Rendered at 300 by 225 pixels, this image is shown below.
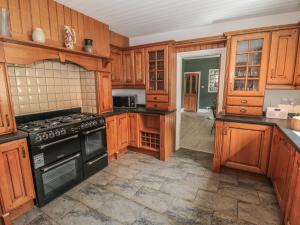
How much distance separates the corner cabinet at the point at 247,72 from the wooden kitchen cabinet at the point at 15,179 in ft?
9.49

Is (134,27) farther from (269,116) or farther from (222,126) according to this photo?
(269,116)

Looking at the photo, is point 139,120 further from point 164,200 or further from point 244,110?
point 244,110

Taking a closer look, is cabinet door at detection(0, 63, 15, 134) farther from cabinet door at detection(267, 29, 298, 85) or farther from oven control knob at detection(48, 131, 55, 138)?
cabinet door at detection(267, 29, 298, 85)

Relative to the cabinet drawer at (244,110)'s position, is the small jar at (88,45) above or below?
above

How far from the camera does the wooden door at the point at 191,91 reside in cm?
829

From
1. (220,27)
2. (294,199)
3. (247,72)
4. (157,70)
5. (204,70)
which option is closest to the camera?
(294,199)

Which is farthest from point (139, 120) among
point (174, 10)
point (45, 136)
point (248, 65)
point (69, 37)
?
point (248, 65)

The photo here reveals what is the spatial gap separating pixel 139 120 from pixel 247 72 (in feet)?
6.75

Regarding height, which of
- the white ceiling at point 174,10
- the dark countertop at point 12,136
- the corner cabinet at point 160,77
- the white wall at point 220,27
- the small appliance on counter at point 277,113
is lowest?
the dark countertop at point 12,136

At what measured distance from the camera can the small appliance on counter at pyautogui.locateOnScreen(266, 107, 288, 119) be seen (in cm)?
238

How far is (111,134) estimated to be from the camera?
293cm

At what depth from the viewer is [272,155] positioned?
7.16 ft

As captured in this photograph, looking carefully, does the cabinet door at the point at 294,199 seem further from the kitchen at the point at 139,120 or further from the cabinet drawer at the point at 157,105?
the cabinet drawer at the point at 157,105

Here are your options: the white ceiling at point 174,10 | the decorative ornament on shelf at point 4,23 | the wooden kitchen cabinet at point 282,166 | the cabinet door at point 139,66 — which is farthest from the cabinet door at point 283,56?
the decorative ornament on shelf at point 4,23
